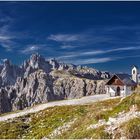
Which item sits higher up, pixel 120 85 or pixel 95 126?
pixel 120 85

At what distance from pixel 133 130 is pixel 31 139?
599 inches

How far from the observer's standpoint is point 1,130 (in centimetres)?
4897

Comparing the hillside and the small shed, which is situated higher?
the small shed

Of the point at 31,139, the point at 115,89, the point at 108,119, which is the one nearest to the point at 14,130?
the point at 31,139

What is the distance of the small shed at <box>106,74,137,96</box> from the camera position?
295ft

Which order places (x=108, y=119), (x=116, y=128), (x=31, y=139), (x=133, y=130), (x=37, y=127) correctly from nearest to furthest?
(x=133, y=130), (x=116, y=128), (x=108, y=119), (x=31, y=139), (x=37, y=127)

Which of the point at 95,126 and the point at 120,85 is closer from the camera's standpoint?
the point at 95,126

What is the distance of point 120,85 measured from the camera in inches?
3558

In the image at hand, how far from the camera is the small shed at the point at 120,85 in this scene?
8981cm

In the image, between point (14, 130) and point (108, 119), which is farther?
point (14, 130)

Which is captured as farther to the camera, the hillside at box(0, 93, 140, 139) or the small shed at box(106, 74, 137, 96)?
the small shed at box(106, 74, 137, 96)

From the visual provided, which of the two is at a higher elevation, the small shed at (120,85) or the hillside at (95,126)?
the small shed at (120,85)

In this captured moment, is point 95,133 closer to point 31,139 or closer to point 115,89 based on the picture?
point 31,139

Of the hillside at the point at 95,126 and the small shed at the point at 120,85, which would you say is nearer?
the hillside at the point at 95,126
